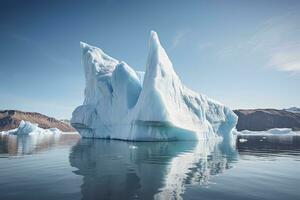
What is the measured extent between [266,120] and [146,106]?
120 m

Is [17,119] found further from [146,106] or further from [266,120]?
[146,106]

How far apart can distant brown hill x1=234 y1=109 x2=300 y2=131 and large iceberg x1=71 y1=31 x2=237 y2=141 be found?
306ft

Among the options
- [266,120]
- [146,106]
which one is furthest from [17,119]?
[146,106]

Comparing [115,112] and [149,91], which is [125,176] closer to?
[149,91]

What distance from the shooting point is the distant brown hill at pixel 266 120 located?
129 meters

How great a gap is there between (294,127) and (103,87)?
11797 cm

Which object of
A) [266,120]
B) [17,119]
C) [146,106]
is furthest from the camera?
[17,119]

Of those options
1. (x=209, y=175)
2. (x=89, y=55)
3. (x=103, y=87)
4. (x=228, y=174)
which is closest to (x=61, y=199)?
(x=209, y=175)

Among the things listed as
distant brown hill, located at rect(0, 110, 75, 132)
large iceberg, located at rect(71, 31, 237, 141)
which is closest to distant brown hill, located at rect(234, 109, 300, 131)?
large iceberg, located at rect(71, 31, 237, 141)

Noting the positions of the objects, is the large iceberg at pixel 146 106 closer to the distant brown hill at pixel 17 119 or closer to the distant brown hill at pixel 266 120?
the distant brown hill at pixel 266 120

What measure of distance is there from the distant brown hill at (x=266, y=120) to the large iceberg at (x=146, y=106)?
93.3 metres

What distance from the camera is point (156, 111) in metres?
29.6

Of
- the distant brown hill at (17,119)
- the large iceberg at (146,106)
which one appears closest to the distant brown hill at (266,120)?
the large iceberg at (146,106)

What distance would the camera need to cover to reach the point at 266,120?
5221 inches
